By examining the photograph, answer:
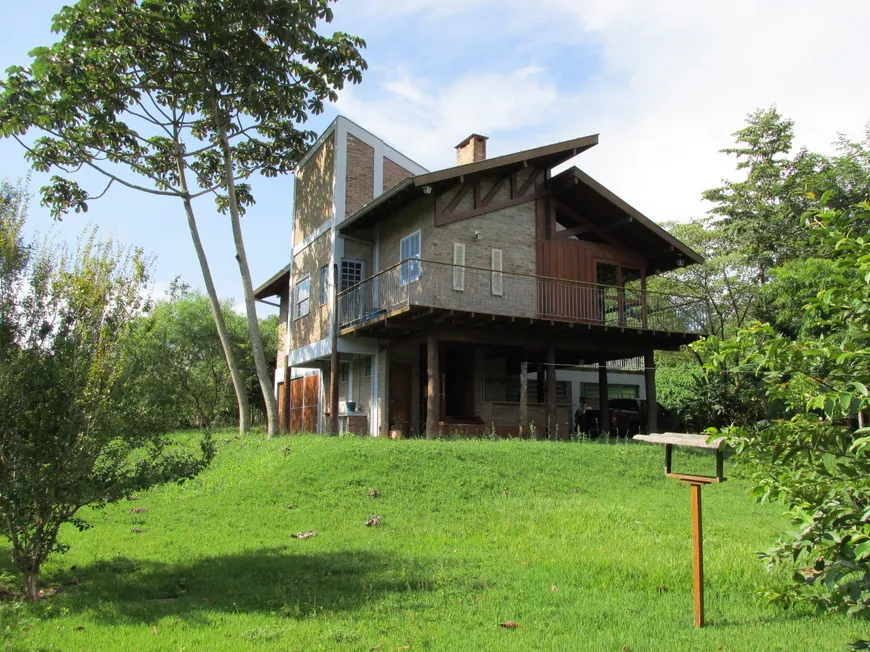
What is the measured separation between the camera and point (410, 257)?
17.7m

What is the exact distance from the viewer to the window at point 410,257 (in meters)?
17.8

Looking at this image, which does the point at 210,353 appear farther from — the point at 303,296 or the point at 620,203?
the point at 620,203

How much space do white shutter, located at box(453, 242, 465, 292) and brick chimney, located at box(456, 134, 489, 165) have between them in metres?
3.60

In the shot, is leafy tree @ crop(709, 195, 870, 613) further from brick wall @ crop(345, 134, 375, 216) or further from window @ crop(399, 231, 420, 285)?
brick wall @ crop(345, 134, 375, 216)

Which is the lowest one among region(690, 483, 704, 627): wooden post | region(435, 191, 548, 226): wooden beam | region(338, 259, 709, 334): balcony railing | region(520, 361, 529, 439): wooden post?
region(690, 483, 704, 627): wooden post

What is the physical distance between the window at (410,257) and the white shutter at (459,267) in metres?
0.95

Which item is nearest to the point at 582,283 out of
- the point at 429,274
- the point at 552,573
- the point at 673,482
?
the point at 429,274

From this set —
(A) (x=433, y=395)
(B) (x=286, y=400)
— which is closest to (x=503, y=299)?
(A) (x=433, y=395)

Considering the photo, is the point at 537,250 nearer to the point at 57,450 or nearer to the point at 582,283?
the point at 582,283

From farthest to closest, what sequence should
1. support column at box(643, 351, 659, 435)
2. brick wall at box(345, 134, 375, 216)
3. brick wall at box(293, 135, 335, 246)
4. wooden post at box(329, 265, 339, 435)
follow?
brick wall at box(293, 135, 335, 246) < brick wall at box(345, 134, 375, 216) < support column at box(643, 351, 659, 435) < wooden post at box(329, 265, 339, 435)

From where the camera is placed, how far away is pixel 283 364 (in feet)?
83.9

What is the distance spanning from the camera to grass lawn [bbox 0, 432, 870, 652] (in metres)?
5.29

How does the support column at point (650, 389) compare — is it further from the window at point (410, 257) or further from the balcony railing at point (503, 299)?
the window at point (410, 257)

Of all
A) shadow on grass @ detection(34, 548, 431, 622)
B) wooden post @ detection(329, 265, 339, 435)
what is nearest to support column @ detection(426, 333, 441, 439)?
wooden post @ detection(329, 265, 339, 435)
